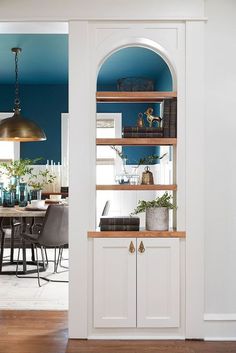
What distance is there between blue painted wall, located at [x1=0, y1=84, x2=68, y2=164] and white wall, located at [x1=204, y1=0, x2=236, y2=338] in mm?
5016

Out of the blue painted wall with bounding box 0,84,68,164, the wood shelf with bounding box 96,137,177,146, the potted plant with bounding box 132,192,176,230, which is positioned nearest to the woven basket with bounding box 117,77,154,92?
the wood shelf with bounding box 96,137,177,146

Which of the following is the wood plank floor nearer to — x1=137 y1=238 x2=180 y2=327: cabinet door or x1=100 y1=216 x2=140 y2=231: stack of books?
x1=137 y1=238 x2=180 y2=327: cabinet door

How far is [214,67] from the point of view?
3877 millimetres

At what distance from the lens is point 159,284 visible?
12.5 ft

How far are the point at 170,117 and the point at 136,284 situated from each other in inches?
49.7

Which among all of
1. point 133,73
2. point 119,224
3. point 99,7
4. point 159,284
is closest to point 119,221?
point 119,224

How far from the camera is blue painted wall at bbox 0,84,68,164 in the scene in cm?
862

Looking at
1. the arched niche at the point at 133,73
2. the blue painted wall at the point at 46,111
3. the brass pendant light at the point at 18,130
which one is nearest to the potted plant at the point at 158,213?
the arched niche at the point at 133,73

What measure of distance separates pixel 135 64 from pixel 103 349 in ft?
14.4

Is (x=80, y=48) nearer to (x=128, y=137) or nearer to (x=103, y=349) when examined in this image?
(x=128, y=137)

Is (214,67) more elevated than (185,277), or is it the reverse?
(214,67)

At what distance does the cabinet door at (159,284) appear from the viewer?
3801 millimetres

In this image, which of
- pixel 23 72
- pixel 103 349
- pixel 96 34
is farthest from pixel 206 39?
pixel 23 72

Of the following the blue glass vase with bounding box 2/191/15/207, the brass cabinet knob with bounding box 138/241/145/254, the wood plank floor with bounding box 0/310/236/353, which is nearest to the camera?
the wood plank floor with bounding box 0/310/236/353
